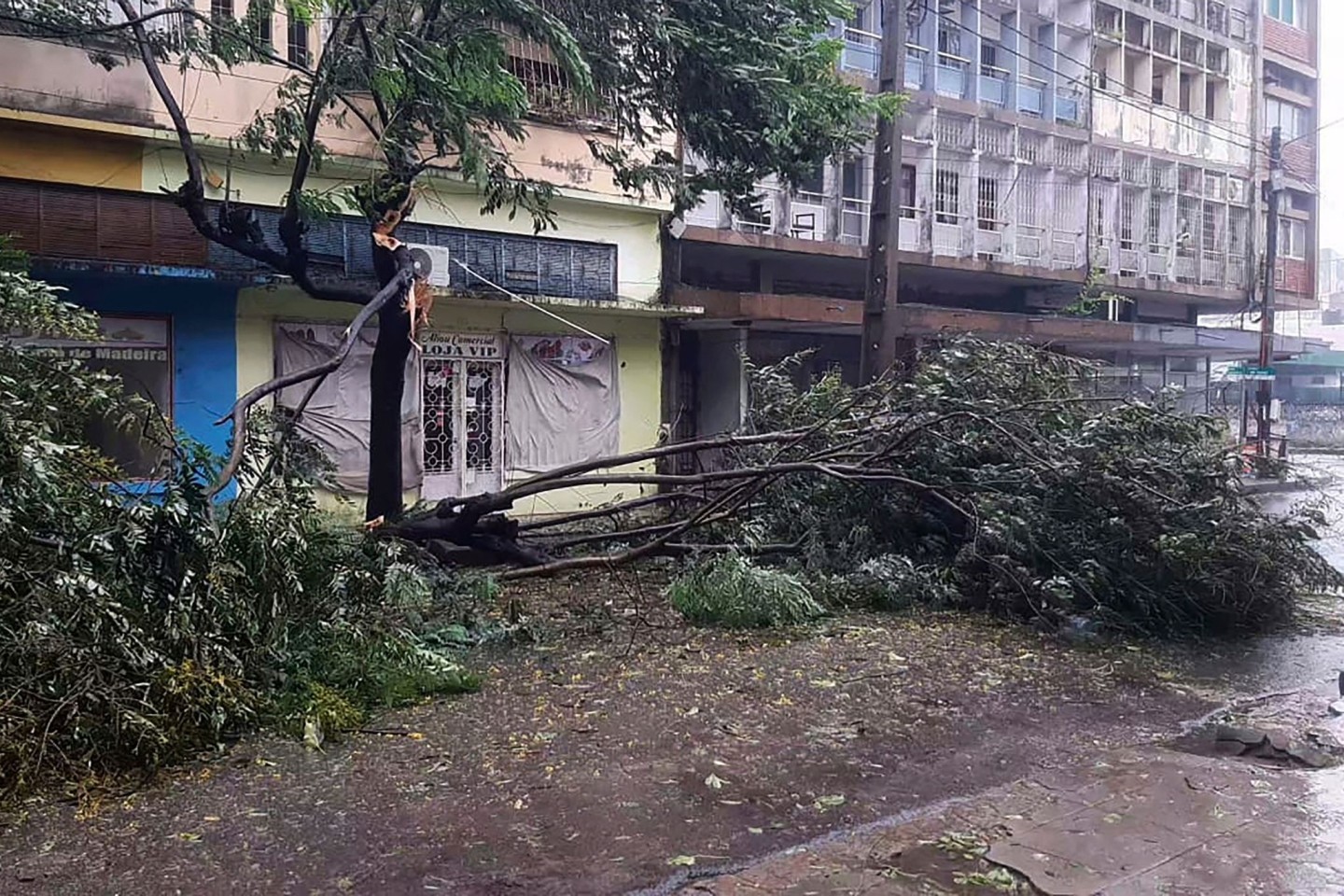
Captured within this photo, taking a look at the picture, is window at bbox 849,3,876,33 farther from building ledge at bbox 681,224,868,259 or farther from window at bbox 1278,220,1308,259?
window at bbox 1278,220,1308,259

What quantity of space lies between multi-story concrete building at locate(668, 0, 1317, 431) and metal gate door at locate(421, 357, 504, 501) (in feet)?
10.2

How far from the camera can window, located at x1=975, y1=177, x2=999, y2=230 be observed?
70.2 feet

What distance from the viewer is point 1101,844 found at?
166 inches

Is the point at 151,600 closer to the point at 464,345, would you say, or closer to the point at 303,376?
the point at 303,376

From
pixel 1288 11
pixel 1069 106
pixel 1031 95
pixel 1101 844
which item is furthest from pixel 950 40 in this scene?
pixel 1101 844

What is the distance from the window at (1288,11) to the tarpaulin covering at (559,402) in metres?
24.6

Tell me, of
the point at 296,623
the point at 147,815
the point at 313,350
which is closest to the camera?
the point at 147,815

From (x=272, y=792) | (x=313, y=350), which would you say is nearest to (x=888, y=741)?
(x=272, y=792)

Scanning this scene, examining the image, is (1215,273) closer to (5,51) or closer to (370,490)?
(370,490)

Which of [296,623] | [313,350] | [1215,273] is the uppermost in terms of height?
[1215,273]

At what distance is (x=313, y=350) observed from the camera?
12.5 metres

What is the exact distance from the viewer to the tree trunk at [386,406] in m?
9.16

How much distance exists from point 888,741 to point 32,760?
3.81 metres

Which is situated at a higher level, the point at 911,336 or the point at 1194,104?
the point at 1194,104
